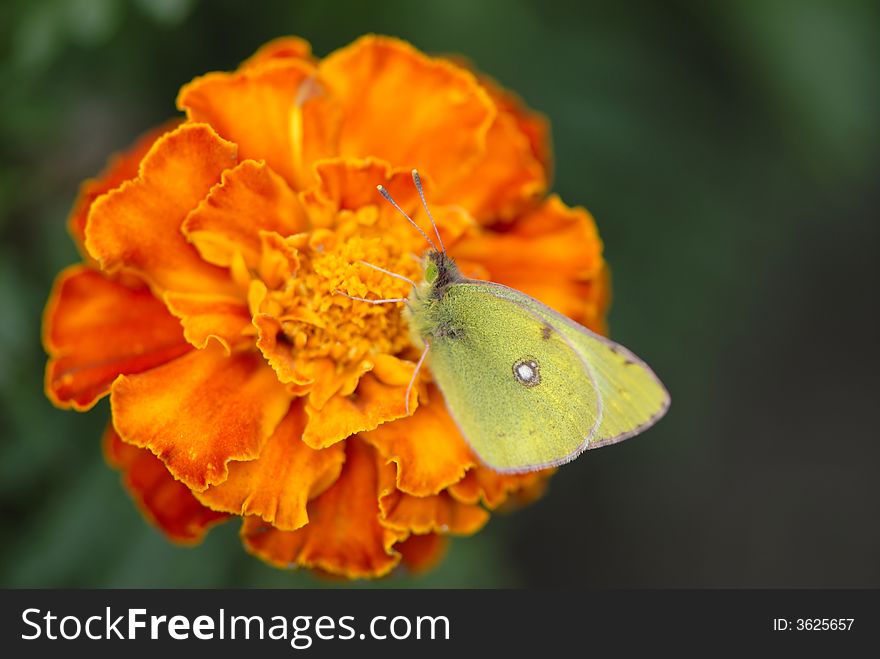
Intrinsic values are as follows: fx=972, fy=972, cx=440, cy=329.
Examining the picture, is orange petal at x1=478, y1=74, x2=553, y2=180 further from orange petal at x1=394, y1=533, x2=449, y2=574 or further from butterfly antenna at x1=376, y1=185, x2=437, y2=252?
orange petal at x1=394, y1=533, x2=449, y2=574

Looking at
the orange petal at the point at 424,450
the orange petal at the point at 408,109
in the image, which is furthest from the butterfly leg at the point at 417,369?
the orange petal at the point at 408,109

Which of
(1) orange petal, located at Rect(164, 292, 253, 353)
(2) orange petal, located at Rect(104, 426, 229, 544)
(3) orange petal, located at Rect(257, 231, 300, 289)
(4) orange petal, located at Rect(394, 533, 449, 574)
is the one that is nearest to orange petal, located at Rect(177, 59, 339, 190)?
(3) orange petal, located at Rect(257, 231, 300, 289)

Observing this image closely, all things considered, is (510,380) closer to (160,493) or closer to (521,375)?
(521,375)

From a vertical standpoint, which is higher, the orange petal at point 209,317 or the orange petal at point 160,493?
the orange petal at point 209,317

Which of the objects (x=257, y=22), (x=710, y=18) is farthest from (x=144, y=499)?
(x=710, y=18)

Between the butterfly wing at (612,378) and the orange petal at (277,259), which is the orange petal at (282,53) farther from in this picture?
the butterfly wing at (612,378)

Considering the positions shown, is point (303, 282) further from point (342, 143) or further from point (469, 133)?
point (469, 133)

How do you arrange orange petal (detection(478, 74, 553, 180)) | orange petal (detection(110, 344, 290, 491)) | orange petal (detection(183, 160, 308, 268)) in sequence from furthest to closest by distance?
1. orange petal (detection(478, 74, 553, 180))
2. orange petal (detection(183, 160, 308, 268))
3. orange petal (detection(110, 344, 290, 491))
